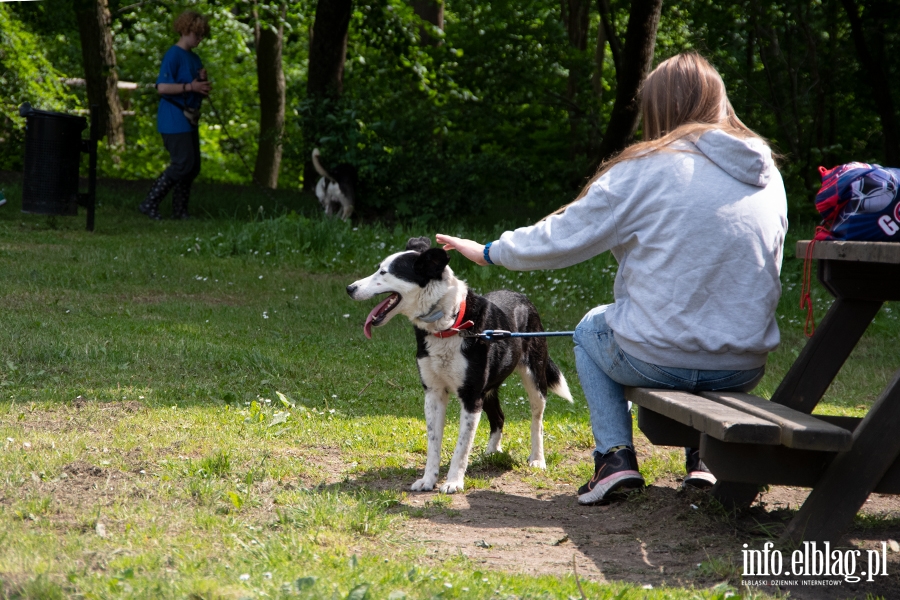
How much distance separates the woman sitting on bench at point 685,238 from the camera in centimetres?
347

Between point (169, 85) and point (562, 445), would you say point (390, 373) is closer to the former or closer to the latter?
point (562, 445)

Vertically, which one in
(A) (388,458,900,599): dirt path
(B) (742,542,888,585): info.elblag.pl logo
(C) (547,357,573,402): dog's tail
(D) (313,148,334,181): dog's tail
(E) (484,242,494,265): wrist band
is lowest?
(A) (388,458,900,599): dirt path

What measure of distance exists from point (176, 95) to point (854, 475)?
10.1 metres

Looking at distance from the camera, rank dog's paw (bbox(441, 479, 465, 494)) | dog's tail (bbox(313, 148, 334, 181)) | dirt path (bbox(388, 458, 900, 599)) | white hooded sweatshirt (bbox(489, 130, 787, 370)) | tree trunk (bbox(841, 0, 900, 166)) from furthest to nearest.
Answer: tree trunk (bbox(841, 0, 900, 166)) → dog's tail (bbox(313, 148, 334, 181)) → dog's paw (bbox(441, 479, 465, 494)) → white hooded sweatshirt (bbox(489, 130, 787, 370)) → dirt path (bbox(388, 458, 900, 599))

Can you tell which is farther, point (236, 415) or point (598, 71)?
point (598, 71)

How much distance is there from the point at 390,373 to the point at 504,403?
0.89 metres

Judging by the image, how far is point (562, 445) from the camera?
5.11 metres

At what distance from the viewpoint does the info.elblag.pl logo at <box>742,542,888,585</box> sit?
3107 millimetres

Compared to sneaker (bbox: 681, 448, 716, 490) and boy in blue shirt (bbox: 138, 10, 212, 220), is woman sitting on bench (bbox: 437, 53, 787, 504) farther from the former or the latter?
boy in blue shirt (bbox: 138, 10, 212, 220)

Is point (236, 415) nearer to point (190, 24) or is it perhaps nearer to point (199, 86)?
point (199, 86)

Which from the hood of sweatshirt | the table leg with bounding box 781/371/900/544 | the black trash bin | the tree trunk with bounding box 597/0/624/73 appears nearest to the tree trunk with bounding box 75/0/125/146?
the black trash bin

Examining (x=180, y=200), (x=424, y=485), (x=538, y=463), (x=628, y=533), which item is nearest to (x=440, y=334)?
(x=424, y=485)

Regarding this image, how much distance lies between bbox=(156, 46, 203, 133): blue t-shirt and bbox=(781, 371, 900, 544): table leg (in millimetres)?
9958

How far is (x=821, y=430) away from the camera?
2863 millimetres
